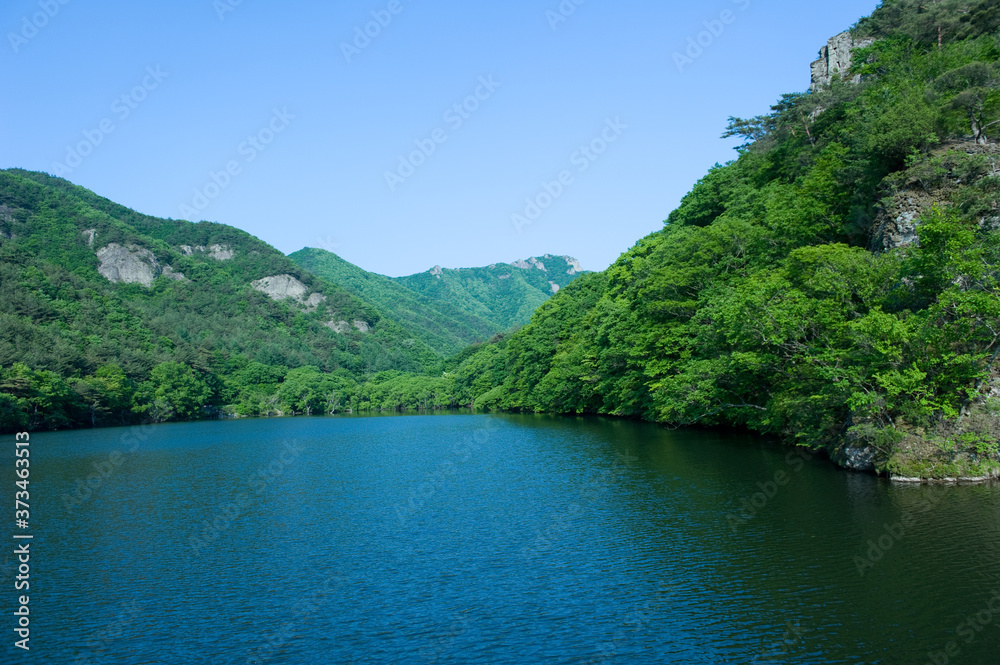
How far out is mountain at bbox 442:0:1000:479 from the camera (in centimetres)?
2788

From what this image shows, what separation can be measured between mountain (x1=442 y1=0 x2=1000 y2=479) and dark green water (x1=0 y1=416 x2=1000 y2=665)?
368 centimetres

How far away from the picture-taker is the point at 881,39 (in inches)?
2650

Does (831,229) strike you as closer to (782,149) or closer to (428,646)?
(782,149)

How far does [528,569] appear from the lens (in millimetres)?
20438

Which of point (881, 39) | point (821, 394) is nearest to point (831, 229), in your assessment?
point (821, 394)
